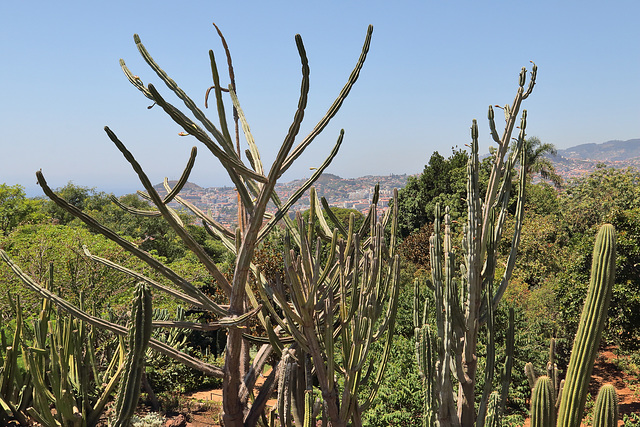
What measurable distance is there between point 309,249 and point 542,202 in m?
27.6

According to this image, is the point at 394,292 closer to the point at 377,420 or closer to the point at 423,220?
the point at 377,420

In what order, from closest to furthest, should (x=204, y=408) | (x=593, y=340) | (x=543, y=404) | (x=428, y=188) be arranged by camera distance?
1. (x=593, y=340)
2. (x=543, y=404)
3. (x=204, y=408)
4. (x=428, y=188)

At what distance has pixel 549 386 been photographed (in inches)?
51.3

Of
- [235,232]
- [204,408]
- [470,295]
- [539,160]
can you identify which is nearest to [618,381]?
[204,408]

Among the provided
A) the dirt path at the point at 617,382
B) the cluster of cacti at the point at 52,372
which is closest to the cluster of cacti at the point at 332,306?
the cluster of cacti at the point at 52,372

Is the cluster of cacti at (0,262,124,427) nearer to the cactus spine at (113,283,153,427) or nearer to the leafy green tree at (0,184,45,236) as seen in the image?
the cactus spine at (113,283,153,427)

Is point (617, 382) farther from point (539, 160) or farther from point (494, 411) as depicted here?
point (539, 160)

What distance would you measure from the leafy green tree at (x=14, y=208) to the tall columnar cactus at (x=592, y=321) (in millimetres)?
23730

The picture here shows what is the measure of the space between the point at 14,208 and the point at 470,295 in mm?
24563

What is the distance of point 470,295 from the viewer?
2.44 m

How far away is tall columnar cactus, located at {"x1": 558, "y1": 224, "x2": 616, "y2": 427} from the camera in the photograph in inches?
42.4

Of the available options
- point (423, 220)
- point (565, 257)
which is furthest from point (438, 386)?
point (423, 220)

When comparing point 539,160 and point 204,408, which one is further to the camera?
point 539,160

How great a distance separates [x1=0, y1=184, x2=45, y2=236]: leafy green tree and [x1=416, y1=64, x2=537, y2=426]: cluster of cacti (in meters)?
22.7
